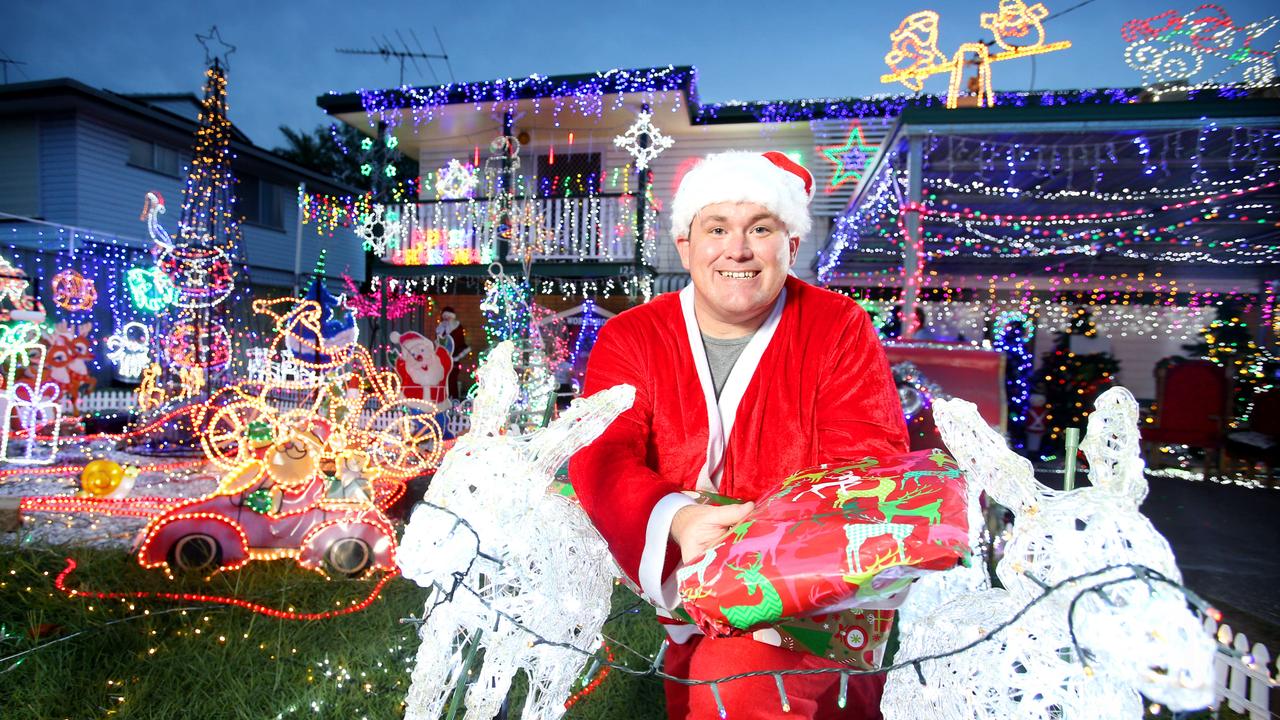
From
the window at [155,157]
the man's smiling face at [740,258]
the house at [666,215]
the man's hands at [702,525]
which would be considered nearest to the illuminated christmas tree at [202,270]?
the house at [666,215]

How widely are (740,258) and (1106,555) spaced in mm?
1008

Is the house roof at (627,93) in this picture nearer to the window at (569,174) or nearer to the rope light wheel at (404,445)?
the window at (569,174)

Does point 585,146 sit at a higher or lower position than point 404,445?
higher

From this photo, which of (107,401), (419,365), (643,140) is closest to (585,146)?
(643,140)

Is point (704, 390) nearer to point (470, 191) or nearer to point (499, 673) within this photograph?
point (499, 673)

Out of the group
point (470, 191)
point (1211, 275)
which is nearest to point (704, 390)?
point (470, 191)

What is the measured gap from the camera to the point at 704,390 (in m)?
1.78

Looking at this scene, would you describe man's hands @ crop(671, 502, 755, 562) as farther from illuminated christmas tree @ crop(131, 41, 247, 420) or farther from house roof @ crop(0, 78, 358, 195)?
house roof @ crop(0, 78, 358, 195)

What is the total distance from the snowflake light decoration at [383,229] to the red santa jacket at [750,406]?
10.9 metres

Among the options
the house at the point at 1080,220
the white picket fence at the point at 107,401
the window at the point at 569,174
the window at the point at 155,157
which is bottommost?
the white picket fence at the point at 107,401

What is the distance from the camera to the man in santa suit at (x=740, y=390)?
1.59 metres

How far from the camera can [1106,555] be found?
3.48ft

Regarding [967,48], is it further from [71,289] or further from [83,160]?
[83,160]

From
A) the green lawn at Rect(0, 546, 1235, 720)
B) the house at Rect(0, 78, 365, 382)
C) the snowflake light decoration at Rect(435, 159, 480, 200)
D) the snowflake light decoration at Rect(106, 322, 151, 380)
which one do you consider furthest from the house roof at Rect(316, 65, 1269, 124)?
the green lawn at Rect(0, 546, 1235, 720)
